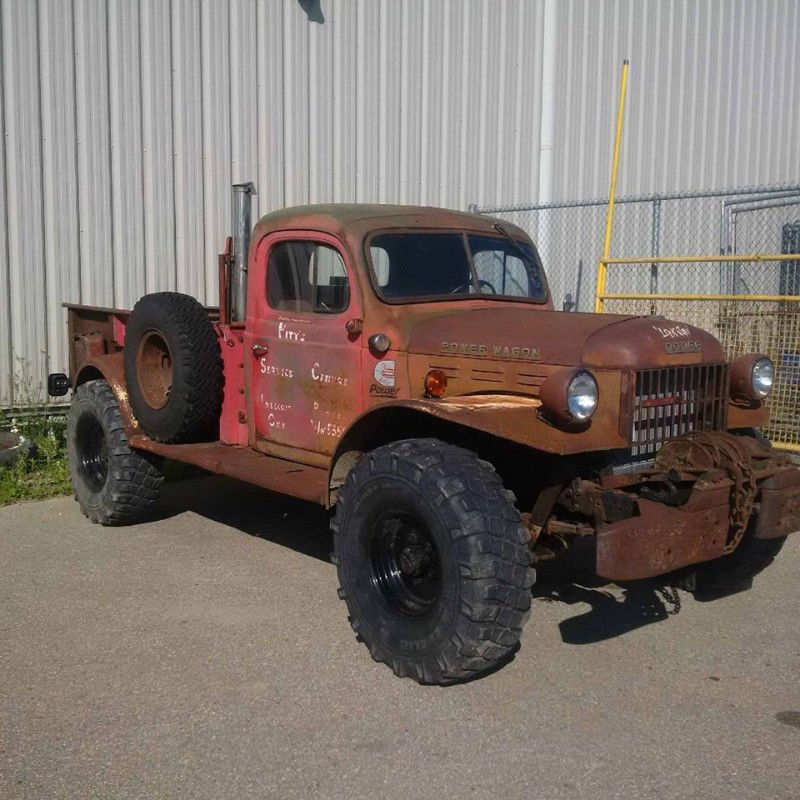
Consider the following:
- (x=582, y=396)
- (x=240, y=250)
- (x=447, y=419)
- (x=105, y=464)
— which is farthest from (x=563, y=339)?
(x=105, y=464)

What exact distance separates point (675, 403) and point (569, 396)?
0.77m

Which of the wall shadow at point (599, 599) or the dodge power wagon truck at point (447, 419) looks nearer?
the dodge power wagon truck at point (447, 419)

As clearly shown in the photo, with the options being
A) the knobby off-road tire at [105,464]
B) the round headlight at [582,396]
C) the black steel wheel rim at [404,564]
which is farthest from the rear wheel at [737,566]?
the knobby off-road tire at [105,464]

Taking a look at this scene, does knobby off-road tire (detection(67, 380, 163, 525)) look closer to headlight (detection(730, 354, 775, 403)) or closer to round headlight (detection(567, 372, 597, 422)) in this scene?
round headlight (detection(567, 372, 597, 422))

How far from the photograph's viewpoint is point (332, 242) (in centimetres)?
524

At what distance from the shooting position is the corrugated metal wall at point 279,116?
8.00 m

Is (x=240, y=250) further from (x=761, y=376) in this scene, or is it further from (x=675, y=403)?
(x=761, y=376)

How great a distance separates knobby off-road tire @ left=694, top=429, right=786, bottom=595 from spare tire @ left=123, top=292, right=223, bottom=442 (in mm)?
2941

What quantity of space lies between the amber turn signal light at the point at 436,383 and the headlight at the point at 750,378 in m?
1.45

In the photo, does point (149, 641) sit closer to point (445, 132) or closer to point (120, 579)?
point (120, 579)

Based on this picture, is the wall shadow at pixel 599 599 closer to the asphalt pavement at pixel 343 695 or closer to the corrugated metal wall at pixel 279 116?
the asphalt pavement at pixel 343 695

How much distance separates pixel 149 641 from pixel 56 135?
5.05 meters

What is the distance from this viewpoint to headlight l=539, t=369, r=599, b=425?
3.97 meters

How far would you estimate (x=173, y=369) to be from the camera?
5770 mm
